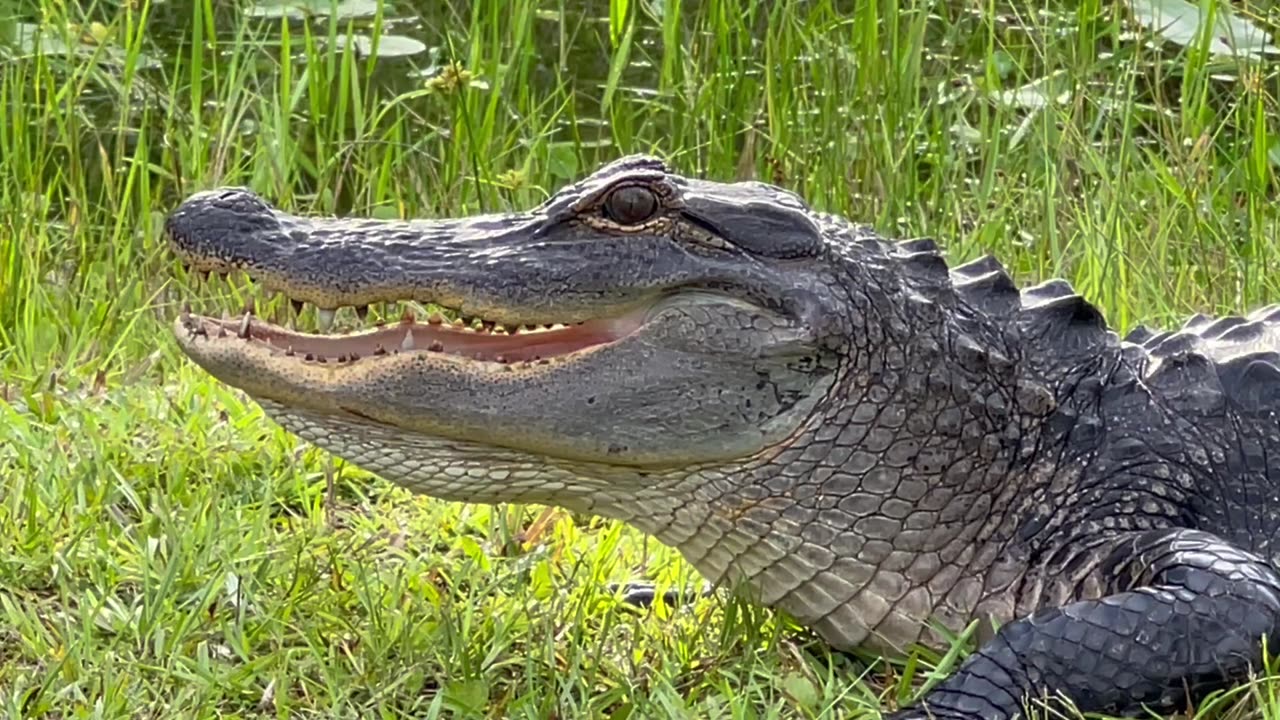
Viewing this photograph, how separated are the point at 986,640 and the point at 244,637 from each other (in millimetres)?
1342

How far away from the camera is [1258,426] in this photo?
12.6 ft

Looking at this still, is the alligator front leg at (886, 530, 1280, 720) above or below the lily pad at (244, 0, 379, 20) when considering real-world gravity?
below

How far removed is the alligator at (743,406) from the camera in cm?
363

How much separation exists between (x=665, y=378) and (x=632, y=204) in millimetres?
326

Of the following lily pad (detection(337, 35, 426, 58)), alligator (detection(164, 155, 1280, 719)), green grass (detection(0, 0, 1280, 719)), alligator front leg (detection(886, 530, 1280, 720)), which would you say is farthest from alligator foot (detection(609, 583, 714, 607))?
lily pad (detection(337, 35, 426, 58))

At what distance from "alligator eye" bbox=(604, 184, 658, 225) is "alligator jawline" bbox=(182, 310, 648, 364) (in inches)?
6.8

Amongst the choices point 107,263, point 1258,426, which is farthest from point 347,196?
point 1258,426

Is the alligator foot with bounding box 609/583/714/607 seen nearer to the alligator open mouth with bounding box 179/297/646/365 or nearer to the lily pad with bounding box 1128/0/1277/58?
the alligator open mouth with bounding box 179/297/646/365

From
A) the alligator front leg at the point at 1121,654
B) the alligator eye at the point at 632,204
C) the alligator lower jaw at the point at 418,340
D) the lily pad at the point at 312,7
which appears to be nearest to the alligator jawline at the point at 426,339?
the alligator lower jaw at the point at 418,340

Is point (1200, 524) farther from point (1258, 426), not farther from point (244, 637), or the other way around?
point (244, 637)

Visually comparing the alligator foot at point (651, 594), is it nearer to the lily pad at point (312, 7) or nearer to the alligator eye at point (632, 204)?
the alligator eye at point (632, 204)

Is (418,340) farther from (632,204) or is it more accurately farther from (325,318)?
(632,204)

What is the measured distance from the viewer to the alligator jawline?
3.63 m

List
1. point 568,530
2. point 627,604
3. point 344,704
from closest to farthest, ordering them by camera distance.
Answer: point 344,704 → point 627,604 → point 568,530
